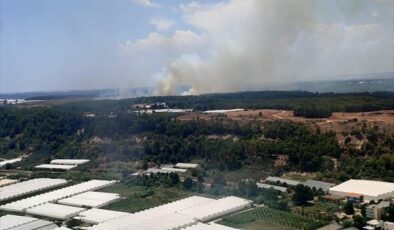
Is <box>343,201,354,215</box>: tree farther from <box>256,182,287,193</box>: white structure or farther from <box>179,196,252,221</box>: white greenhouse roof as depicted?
<box>256,182,287,193</box>: white structure

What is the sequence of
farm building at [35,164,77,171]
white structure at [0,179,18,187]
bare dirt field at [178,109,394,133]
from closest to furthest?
white structure at [0,179,18,187]
bare dirt field at [178,109,394,133]
farm building at [35,164,77,171]

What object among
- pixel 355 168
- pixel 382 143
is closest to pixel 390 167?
pixel 355 168

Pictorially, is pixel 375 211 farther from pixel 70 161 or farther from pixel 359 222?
pixel 70 161

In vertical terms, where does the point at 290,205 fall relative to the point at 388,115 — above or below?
below

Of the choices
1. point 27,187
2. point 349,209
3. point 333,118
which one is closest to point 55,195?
point 27,187

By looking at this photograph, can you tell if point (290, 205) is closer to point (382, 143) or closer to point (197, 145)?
point (382, 143)

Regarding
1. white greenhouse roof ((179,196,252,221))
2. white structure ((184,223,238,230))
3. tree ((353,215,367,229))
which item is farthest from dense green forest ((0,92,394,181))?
white structure ((184,223,238,230))
